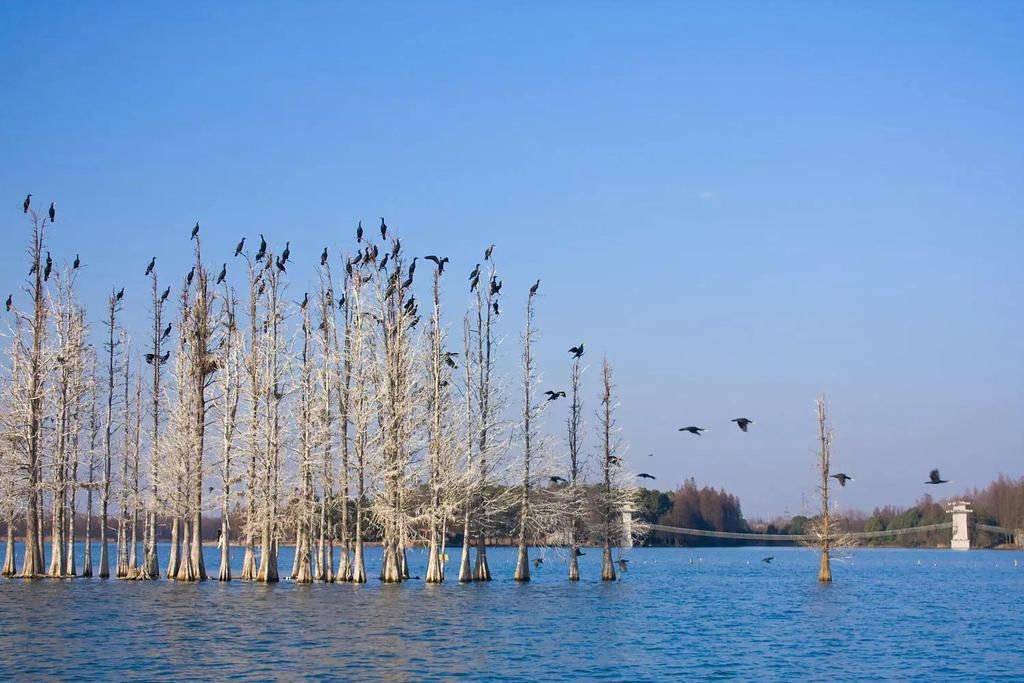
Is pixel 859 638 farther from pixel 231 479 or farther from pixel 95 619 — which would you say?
pixel 231 479

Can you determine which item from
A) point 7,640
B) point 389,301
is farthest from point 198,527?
point 7,640

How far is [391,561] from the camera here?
56625 mm

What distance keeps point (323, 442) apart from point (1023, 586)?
166 feet

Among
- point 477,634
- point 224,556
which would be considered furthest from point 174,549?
point 477,634

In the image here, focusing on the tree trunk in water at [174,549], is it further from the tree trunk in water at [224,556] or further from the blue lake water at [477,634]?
the tree trunk in water at [224,556]

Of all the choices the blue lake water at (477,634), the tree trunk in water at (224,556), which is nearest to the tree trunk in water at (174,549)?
the blue lake water at (477,634)

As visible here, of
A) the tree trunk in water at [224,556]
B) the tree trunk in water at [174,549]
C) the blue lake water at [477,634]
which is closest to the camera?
the blue lake water at [477,634]

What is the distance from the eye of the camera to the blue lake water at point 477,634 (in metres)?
27.7

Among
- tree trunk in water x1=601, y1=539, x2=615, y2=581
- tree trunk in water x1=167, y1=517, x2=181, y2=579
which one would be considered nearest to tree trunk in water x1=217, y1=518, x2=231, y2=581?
tree trunk in water x1=167, y1=517, x2=181, y2=579

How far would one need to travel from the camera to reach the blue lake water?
27.7m

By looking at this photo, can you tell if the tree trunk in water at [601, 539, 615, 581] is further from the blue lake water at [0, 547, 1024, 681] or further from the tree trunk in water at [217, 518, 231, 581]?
the tree trunk in water at [217, 518, 231, 581]

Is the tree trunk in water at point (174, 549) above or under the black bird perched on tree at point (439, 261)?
under

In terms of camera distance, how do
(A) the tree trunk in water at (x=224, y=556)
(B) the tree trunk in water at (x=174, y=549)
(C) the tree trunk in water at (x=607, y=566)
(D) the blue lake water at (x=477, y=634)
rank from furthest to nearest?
(C) the tree trunk in water at (x=607, y=566), (B) the tree trunk in water at (x=174, y=549), (A) the tree trunk in water at (x=224, y=556), (D) the blue lake water at (x=477, y=634)

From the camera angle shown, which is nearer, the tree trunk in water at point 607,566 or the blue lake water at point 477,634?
the blue lake water at point 477,634
